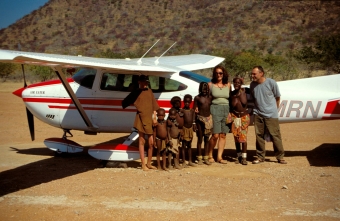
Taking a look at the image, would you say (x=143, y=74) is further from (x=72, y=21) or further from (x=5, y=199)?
(x=72, y=21)

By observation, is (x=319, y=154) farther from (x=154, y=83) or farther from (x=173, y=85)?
(x=154, y=83)

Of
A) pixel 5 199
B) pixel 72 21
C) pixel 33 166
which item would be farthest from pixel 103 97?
pixel 72 21

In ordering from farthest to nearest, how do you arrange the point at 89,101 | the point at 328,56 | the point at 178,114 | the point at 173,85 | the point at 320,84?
the point at 328,56 < the point at 89,101 < the point at 173,85 < the point at 320,84 < the point at 178,114

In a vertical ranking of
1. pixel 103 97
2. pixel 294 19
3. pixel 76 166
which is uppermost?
pixel 294 19

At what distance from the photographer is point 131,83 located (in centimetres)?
924

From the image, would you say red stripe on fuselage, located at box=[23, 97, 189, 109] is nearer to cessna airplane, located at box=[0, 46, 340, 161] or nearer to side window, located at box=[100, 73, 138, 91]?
cessna airplane, located at box=[0, 46, 340, 161]

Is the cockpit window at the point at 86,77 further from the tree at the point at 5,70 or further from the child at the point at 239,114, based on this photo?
the tree at the point at 5,70

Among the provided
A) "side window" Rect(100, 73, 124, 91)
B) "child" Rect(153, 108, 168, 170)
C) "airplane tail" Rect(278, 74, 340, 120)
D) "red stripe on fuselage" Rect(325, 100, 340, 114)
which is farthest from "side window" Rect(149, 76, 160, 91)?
"red stripe on fuselage" Rect(325, 100, 340, 114)

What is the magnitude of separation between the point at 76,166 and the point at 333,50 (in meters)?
25.7

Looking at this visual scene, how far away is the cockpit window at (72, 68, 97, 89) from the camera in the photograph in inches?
371

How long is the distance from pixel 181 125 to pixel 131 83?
5.40 ft

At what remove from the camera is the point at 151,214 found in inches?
228

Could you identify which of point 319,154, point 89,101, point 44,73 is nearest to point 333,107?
point 319,154

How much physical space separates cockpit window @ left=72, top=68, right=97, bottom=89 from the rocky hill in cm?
3892
